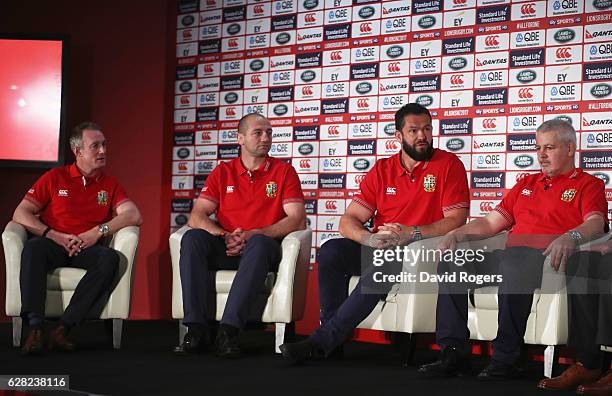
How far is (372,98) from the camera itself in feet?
18.9

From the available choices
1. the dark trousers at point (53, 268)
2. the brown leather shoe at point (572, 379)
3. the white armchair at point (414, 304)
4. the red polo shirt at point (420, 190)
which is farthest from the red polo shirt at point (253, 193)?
the brown leather shoe at point (572, 379)

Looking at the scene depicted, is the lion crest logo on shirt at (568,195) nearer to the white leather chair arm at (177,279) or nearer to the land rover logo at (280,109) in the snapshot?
the white leather chair arm at (177,279)

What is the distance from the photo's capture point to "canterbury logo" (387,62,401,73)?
223 inches

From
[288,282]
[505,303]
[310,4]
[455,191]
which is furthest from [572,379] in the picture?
[310,4]

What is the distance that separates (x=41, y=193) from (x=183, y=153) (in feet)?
5.48

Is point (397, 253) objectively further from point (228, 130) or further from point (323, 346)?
point (228, 130)

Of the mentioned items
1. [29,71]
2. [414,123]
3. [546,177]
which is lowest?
[546,177]

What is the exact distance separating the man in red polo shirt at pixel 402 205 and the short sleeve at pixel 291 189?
412 millimetres

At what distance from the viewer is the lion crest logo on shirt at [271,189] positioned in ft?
16.6

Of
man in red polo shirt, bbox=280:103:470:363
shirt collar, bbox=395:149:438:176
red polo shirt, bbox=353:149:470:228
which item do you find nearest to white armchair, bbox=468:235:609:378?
man in red polo shirt, bbox=280:103:470:363

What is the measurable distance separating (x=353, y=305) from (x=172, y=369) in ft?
3.01

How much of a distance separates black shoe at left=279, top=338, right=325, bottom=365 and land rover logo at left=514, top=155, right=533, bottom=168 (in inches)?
71.7

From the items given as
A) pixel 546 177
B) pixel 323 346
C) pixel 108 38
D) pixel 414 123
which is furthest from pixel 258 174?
pixel 108 38

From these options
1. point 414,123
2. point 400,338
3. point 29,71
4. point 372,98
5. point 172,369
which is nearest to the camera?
point 172,369
